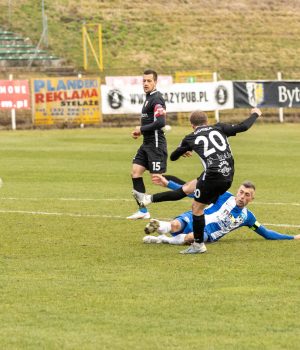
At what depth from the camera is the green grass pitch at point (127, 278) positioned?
823 cm

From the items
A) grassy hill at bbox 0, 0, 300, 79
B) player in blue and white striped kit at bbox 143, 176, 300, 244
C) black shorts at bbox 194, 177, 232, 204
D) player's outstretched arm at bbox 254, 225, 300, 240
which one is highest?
grassy hill at bbox 0, 0, 300, 79

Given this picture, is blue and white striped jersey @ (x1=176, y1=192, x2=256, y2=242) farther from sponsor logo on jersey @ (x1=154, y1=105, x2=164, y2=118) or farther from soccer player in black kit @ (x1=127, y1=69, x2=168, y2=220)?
sponsor logo on jersey @ (x1=154, y1=105, x2=164, y2=118)

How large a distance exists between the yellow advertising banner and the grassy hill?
→ 27.6 feet

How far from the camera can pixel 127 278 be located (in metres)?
10.9

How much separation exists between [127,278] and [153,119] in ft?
19.7

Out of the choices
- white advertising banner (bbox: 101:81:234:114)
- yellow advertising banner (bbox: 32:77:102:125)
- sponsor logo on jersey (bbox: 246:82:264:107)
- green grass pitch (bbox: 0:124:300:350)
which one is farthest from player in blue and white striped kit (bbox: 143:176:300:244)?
sponsor logo on jersey (bbox: 246:82:264:107)

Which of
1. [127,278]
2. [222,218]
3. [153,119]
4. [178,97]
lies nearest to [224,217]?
[222,218]

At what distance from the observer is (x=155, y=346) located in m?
7.81

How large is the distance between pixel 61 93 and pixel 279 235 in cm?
3170

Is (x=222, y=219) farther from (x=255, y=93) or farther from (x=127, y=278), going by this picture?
(x=255, y=93)

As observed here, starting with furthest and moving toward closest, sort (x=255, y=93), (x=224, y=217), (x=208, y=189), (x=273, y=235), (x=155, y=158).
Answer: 1. (x=255, y=93)
2. (x=155, y=158)
3. (x=273, y=235)
4. (x=224, y=217)
5. (x=208, y=189)

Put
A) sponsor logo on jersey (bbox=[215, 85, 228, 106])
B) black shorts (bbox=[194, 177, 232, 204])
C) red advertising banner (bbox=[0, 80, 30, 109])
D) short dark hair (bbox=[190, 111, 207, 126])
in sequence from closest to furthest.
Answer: black shorts (bbox=[194, 177, 232, 204]) → short dark hair (bbox=[190, 111, 207, 126]) → red advertising banner (bbox=[0, 80, 30, 109]) → sponsor logo on jersey (bbox=[215, 85, 228, 106])

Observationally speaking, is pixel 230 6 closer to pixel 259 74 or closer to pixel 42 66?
pixel 259 74

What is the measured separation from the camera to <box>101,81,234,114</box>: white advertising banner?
45406 millimetres
